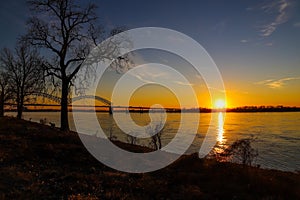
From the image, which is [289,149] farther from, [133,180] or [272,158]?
[133,180]

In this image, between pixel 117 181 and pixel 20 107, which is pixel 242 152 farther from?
pixel 20 107

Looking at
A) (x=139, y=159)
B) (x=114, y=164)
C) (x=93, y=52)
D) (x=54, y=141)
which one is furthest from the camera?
(x=93, y=52)

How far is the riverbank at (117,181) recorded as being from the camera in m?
9.22

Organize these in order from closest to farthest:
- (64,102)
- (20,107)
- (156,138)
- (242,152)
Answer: (64,102) < (242,152) < (20,107) < (156,138)

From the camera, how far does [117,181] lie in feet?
35.6

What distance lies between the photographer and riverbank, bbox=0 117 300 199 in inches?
363

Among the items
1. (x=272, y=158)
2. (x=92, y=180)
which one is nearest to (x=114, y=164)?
(x=92, y=180)

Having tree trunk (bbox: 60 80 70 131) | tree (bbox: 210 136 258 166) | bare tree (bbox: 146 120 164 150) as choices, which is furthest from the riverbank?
bare tree (bbox: 146 120 164 150)

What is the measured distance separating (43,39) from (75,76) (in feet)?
15.0

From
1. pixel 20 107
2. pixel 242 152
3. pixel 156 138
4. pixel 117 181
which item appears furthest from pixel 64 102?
pixel 156 138

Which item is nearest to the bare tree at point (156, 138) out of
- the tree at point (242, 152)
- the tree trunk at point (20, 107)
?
the tree at point (242, 152)

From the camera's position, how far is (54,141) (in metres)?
18.5

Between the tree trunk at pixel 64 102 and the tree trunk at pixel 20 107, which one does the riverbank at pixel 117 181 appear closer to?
the tree trunk at pixel 64 102

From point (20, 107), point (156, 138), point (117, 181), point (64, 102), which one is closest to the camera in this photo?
point (117, 181)
